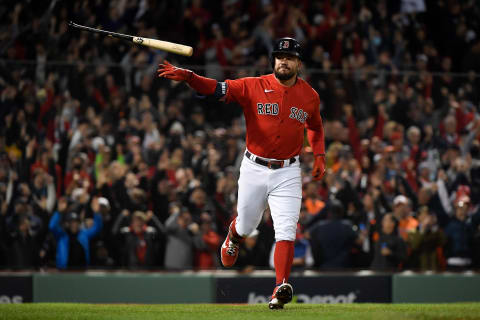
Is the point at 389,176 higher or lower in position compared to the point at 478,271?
higher

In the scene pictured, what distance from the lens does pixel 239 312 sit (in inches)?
247

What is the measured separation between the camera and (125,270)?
10320 mm

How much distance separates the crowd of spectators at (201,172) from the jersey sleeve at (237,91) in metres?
4.01

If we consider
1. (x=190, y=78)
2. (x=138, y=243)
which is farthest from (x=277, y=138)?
(x=138, y=243)

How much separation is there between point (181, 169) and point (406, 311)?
4.93 m

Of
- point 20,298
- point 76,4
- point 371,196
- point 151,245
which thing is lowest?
point 20,298

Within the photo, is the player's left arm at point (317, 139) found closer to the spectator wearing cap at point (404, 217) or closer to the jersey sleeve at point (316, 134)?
the jersey sleeve at point (316, 134)

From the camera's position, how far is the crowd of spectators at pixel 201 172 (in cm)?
1027

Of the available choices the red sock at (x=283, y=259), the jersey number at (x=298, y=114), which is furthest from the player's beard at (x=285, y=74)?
the red sock at (x=283, y=259)

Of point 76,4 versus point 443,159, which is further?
point 76,4

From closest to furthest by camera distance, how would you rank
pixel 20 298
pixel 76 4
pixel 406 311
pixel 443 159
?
pixel 406 311 → pixel 20 298 → pixel 443 159 → pixel 76 4

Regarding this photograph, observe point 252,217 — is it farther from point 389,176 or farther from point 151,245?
point 389,176

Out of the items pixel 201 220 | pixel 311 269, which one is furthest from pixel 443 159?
pixel 201 220

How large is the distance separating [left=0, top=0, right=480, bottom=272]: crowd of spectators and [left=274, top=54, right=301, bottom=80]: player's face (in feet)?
13.4
